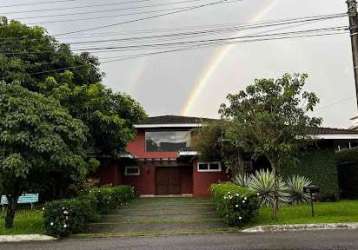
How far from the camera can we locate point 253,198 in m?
17.9

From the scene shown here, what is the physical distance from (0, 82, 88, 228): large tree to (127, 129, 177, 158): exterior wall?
2057 centimetres

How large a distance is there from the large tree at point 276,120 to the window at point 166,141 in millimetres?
19058

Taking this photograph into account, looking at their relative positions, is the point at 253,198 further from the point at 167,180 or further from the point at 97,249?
the point at 167,180

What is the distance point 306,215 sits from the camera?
18.9 m

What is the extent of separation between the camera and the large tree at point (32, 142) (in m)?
16.7

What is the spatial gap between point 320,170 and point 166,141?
1422 cm

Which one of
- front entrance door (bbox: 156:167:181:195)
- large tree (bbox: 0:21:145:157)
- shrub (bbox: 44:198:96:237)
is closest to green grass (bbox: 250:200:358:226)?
shrub (bbox: 44:198:96:237)

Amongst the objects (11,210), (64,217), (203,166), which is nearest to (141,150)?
(203,166)

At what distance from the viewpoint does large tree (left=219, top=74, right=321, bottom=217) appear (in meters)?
19.3

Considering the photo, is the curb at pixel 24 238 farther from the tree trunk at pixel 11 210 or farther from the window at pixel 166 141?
the window at pixel 166 141

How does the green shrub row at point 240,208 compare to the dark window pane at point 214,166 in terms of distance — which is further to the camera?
the dark window pane at point 214,166

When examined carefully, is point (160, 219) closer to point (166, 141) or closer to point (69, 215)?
point (69, 215)

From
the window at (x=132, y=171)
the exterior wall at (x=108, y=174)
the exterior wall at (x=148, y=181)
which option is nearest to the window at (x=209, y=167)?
the exterior wall at (x=148, y=181)

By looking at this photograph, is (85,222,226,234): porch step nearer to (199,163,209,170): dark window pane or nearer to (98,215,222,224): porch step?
→ (98,215,222,224): porch step
